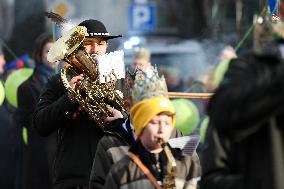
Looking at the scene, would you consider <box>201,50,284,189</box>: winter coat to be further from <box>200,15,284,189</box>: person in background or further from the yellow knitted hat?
the yellow knitted hat

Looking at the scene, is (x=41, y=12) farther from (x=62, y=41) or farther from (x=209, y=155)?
(x=209, y=155)

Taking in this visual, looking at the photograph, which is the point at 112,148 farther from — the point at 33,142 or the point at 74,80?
the point at 33,142

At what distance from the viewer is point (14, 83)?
12.1m

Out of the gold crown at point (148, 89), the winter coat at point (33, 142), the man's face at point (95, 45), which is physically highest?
the man's face at point (95, 45)

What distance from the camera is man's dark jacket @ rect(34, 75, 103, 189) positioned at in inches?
286

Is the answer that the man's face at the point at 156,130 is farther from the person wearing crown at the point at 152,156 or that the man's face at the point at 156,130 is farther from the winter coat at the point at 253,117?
the winter coat at the point at 253,117

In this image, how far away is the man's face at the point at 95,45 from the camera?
7426mm

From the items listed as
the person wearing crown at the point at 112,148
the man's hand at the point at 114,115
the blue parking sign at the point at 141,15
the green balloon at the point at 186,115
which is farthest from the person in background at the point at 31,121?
the blue parking sign at the point at 141,15

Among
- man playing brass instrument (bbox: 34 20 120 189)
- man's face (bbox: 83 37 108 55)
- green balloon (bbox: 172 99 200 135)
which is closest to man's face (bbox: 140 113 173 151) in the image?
man playing brass instrument (bbox: 34 20 120 189)

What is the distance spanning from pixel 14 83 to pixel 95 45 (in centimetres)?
484

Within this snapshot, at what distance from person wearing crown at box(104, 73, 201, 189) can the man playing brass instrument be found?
1.69m

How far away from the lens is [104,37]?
24.4ft

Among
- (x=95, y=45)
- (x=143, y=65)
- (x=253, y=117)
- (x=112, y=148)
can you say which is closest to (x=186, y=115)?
(x=143, y=65)

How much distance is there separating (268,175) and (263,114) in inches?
11.1
